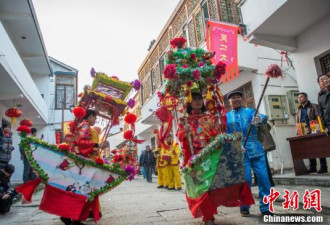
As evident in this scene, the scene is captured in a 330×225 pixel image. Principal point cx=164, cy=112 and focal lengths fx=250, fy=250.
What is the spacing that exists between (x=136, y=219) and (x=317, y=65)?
240 inches

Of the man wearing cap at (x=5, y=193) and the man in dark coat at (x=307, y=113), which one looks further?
the man in dark coat at (x=307, y=113)

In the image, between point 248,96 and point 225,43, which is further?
point 248,96

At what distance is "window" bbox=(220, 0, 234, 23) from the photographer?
31.1ft

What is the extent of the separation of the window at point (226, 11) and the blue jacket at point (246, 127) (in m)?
6.76

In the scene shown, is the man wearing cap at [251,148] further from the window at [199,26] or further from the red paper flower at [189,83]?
the window at [199,26]

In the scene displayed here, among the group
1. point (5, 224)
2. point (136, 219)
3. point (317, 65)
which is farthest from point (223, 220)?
point (317, 65)

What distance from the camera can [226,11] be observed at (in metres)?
9.58

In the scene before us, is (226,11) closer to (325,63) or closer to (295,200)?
(325,63)

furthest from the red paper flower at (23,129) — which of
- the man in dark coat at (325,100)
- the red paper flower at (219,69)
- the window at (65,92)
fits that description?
the window at (65,92)

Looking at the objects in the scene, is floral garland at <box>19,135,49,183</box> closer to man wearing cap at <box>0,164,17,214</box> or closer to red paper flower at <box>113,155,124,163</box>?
red paper flower at <box>113,155,124,163</box>

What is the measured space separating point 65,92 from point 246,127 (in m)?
18.9

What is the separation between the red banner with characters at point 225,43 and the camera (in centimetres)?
830

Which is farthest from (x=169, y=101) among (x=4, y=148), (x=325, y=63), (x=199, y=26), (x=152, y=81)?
(x=152, y=81)

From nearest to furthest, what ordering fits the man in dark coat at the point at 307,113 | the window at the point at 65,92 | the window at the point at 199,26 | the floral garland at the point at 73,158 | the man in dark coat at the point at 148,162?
the floral garland at the point at 73,158 → the man in dark coat at the point at 307,113 → the window at the point at 199,26 → the man in dark coat at the point at 148,162 → the window at the point at 65,92
